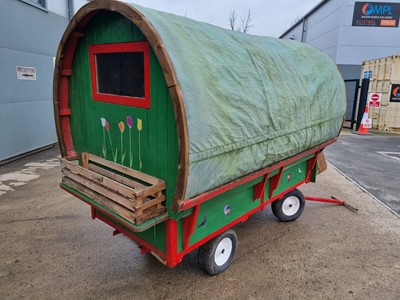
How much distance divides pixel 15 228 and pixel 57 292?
6.56ft

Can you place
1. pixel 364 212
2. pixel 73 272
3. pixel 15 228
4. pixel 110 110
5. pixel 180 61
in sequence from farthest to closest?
pixel 364 212, pixel 15 228, pixel 73 272, pixel 110 110, pixel 180 61

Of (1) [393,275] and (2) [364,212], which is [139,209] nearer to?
(1) [393,275]

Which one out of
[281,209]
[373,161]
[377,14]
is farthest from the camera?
[377,14]

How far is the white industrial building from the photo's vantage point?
17062mm

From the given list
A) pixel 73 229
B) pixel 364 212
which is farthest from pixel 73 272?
pixel 364 212

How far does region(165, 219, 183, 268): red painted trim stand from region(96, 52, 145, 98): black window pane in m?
1.36

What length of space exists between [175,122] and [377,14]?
19.1m

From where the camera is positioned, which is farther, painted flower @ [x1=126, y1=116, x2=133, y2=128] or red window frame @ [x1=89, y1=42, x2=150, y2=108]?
painted flower @ [x1=126, y1=116, x2=133, y2=128]

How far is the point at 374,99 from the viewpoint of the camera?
47.9ft

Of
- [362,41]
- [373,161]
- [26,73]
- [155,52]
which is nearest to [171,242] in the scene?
[155,52]

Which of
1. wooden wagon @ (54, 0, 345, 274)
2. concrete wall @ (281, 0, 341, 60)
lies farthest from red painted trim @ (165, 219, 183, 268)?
concrete wall @ (281, 0, 341, 60)

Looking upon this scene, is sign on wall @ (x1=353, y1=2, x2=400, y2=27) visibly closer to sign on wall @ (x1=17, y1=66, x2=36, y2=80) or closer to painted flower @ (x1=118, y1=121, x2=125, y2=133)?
sign on wall @ (x1=17, y1=66, x2=36, y2=80)

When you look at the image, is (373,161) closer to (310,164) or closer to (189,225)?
(310,164)

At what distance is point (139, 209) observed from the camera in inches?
110
